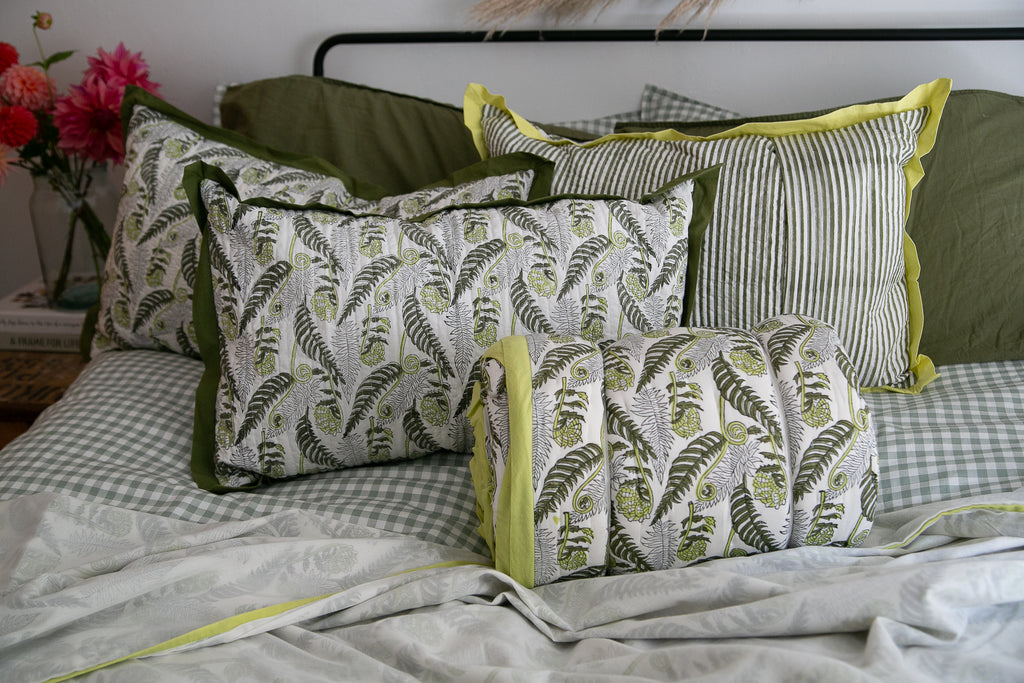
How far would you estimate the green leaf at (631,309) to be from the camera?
106 cm

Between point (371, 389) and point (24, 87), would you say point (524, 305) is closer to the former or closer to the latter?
point (371, 389)

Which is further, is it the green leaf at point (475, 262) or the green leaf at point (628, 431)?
the green leaf at point (475, 262)

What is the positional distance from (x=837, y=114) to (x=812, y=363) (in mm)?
517

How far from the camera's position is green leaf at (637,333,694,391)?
2.90 feet

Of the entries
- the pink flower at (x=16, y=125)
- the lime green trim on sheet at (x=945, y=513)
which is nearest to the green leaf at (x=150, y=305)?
the pink flower at (x=16, y=125)

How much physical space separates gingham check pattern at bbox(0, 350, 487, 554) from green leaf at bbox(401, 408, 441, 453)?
3 cm

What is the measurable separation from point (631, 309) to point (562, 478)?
1.03 ft

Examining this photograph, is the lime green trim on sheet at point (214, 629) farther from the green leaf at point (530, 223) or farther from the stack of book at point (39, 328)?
the stack of book at point (39, 328)

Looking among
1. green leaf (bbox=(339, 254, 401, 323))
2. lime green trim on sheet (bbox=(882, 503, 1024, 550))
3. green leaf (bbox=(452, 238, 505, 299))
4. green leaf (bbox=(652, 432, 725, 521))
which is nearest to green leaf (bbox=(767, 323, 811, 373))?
green leaf (bbox=(652, 432, 725, 521))

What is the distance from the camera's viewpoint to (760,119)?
1.36 metres

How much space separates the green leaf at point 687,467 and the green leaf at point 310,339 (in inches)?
17.0

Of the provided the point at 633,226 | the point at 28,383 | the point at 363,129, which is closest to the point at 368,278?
the point at 633,226

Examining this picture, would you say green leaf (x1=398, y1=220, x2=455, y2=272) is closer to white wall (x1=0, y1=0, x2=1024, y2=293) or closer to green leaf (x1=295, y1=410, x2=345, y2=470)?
green leaf (x1=295, y1=410, x2=345, y2=470)

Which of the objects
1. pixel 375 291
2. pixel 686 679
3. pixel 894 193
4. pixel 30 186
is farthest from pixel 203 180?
pixel 30 186
